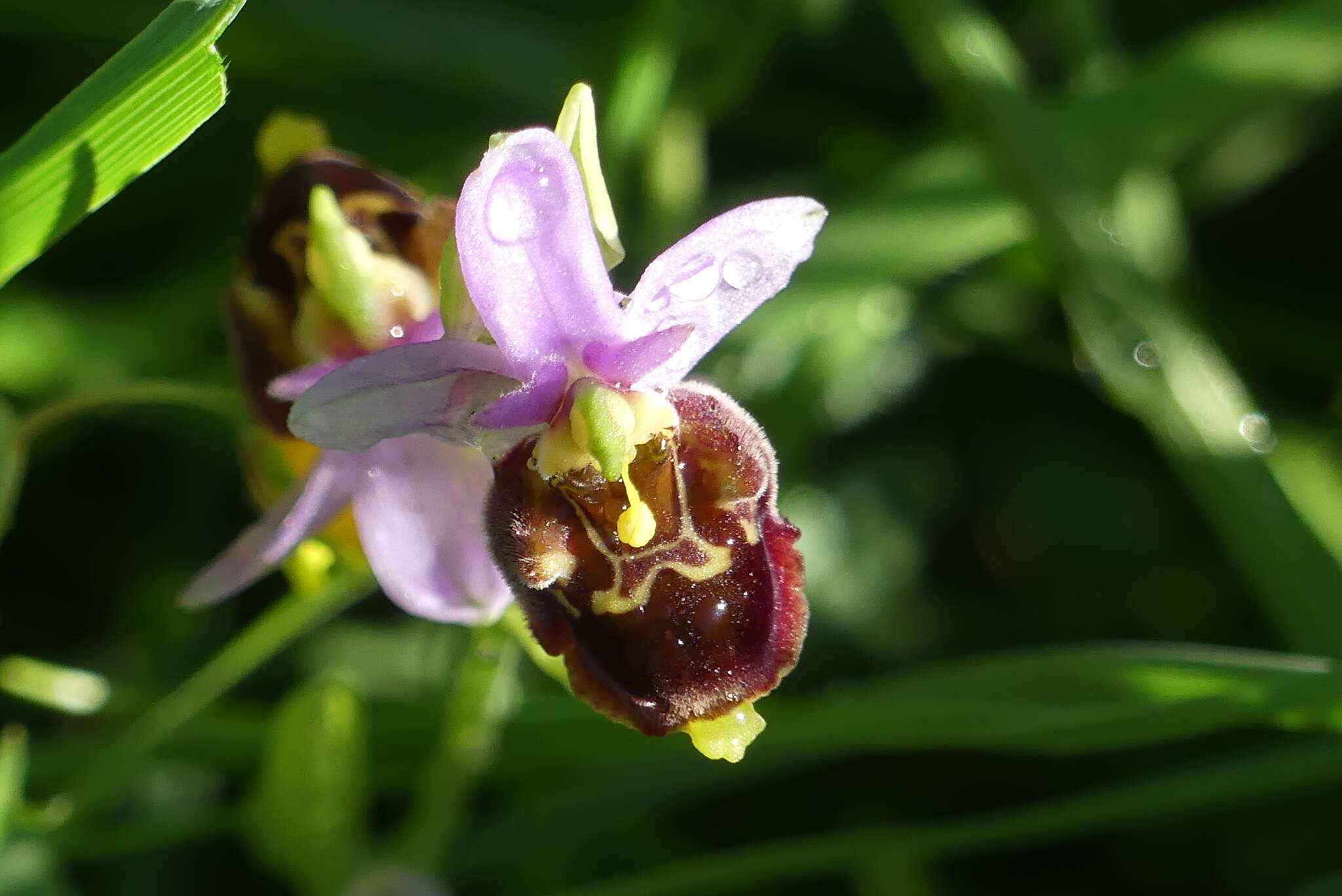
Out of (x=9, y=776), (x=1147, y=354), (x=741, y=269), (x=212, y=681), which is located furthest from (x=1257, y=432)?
(x=9, y=776)

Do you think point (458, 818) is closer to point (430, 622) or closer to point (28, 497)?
point (430, 622)

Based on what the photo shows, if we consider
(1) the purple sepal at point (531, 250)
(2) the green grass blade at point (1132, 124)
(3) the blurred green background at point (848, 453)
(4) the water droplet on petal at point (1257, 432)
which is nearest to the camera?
(1) the purple sepal at point (531, 250)

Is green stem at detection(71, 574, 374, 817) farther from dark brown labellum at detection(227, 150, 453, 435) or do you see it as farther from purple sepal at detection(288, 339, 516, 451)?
purple sepal at detection(288, 339, 516, 451)

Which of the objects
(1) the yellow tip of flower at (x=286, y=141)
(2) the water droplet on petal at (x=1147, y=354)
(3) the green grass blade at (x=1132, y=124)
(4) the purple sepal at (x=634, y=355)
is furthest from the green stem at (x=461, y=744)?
(2) the water droplet on petal at (x=1147, y=354)

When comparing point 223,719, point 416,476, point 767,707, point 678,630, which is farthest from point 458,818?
point 678,630

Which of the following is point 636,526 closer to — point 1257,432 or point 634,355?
point 634,355

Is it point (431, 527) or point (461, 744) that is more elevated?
point (431, 527)

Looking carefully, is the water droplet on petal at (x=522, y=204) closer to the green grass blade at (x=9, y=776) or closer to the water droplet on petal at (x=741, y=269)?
the water droplet on petal at (x=741, y=269)
